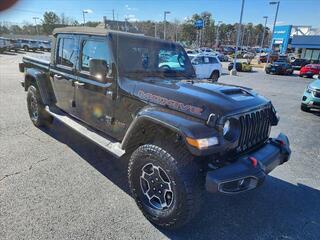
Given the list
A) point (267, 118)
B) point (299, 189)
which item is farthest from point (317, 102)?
point (267, 118)

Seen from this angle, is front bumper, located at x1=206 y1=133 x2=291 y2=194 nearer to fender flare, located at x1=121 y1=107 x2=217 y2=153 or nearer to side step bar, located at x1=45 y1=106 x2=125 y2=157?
fender flare, located at x1=121 y1=107 x2=217 y2=153

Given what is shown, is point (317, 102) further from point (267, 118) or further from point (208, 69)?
point (208, 69)

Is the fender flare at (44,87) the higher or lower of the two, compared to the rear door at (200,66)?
higher

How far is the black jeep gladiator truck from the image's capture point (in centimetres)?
246

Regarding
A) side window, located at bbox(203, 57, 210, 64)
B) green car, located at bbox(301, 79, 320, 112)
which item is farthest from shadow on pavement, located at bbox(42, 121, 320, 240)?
side window, located at bbox(203, 57, 210, 64)

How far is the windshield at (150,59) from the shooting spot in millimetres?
3398

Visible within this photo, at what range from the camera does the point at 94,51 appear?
12.2 ft

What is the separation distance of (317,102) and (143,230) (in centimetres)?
722

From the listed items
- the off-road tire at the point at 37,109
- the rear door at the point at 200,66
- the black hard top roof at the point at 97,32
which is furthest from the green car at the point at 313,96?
the rear door at the point at 200,66

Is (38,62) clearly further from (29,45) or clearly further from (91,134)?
(29,45)

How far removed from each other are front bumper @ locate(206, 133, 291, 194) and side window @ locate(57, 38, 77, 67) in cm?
299

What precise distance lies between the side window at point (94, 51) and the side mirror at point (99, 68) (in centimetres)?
13

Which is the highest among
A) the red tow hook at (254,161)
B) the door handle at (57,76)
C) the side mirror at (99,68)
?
the side mirror at (99,68)

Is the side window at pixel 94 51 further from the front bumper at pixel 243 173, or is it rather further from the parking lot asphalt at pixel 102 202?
the front bumper at pixel 243 173
